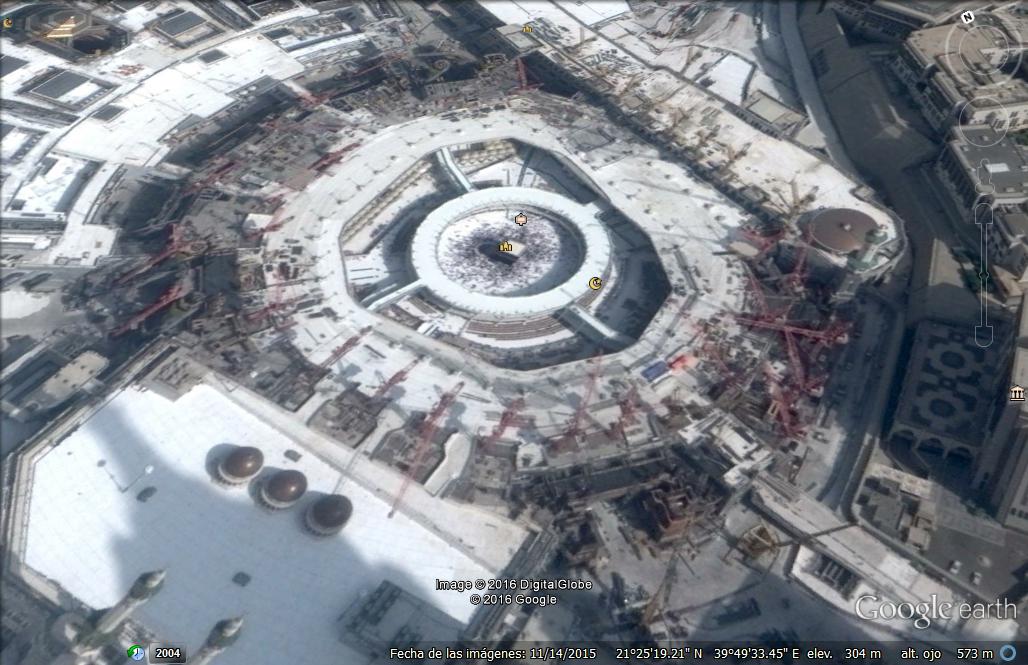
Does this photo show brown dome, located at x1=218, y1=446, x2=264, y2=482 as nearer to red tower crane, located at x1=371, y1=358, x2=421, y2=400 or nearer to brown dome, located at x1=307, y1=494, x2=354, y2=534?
brown dome, located at x1=307, y1=494, x2=354, y2=534

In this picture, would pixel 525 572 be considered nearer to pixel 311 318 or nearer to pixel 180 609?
pixel 180 609

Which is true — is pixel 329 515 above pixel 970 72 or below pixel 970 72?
below

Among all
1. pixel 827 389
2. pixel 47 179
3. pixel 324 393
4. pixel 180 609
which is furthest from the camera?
pixel 47 179

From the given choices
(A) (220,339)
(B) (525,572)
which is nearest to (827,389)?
(B) (525,572)

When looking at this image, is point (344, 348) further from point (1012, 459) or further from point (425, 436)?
point (1012, 459)

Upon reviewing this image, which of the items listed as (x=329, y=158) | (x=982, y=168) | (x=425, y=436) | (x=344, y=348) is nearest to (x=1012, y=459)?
(x=982, y=168)
